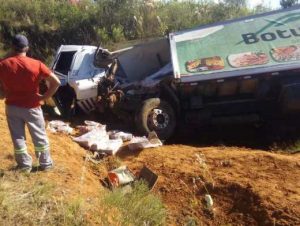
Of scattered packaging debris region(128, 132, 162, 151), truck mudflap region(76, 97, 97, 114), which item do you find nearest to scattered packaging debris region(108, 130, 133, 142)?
scattered packaging debris region(128, 132, 162, 151)

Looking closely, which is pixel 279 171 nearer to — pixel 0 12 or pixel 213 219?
pixel 213 219

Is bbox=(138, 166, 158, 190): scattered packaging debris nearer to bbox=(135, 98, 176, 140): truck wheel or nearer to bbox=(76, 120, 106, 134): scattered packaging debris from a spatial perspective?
bbox=(76, 120, 106, 134): scattered packaging debris

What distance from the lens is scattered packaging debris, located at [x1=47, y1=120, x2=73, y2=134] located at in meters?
9.62

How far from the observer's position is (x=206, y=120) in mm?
10367

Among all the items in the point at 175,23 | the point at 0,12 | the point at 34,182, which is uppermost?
the point at 34,182

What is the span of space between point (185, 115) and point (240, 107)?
3.75 feet

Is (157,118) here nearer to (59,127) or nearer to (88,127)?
(88,127)

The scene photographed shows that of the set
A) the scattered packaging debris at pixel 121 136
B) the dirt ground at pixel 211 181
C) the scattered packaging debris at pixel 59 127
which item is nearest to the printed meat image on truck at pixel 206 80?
the scattered packaging debris at pixel 121 136

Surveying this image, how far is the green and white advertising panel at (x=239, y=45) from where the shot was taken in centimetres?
1002

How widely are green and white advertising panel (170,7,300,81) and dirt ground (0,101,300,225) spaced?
2.27m

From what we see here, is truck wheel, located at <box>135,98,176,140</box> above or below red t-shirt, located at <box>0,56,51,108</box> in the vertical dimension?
below

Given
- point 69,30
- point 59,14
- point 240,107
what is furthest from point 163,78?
point 59,14

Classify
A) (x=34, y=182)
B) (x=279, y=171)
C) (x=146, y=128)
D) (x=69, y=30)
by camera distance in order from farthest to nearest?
1. (x=69, y=30)
2. (x=146, y=128)
3. (x=279, y=171)
4. (x=34, y=182)

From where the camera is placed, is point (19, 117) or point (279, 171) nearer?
point (19, 117)
